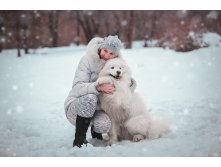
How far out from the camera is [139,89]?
4.71m

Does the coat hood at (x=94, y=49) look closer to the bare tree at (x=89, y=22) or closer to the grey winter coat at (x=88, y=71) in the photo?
the grey winter coat at (x=88, y=71)

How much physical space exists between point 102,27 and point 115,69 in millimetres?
1354

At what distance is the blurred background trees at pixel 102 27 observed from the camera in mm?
3969

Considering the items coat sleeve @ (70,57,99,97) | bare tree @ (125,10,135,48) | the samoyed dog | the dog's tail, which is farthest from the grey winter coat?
bare tree @ (125,10,135,48)

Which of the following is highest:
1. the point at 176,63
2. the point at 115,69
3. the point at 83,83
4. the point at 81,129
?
the point at 115,69

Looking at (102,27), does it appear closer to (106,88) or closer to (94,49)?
(94,49)

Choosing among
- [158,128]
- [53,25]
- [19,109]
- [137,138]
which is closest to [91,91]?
[137,138]

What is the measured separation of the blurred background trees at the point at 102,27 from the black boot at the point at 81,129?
133 centimetres

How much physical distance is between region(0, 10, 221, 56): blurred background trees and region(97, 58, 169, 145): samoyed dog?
1074 mm

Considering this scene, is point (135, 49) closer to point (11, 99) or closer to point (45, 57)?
point (45, 57)

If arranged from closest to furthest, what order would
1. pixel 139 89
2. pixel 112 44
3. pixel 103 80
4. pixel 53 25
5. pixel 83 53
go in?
pixel 103 80 → pixel 112 44 → pixel 53 25 → pixel 83 53 → pixel 139 89
